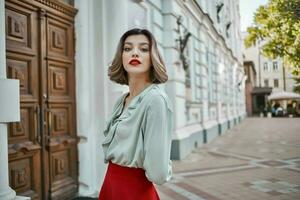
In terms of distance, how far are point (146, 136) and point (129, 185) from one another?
27cm

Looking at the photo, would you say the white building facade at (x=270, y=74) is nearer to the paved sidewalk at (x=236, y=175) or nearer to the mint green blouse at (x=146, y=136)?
the paved sidewalk at (x=236, y=175)

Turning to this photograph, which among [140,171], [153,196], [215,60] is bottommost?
[153,196]

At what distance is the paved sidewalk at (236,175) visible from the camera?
5152mm

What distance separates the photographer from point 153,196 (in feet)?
5.23

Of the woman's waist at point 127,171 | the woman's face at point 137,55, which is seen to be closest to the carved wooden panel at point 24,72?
the woman's face at point 137,55

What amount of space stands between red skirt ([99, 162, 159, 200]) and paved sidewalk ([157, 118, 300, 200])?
3.57 meters

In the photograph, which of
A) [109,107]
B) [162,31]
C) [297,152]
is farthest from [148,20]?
[297,152]

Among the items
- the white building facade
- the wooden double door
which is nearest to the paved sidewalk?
the wooden double door

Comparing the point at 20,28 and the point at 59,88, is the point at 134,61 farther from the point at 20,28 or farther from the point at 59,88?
Result: the point at 59,88

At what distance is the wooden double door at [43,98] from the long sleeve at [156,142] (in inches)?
92.4

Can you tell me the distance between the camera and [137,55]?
5.39 ft

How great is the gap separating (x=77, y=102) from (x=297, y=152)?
7386 millimetres

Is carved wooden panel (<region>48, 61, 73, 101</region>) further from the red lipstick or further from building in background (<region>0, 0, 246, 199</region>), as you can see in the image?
the red lipstick

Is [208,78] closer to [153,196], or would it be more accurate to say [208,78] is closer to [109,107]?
[109,107]
